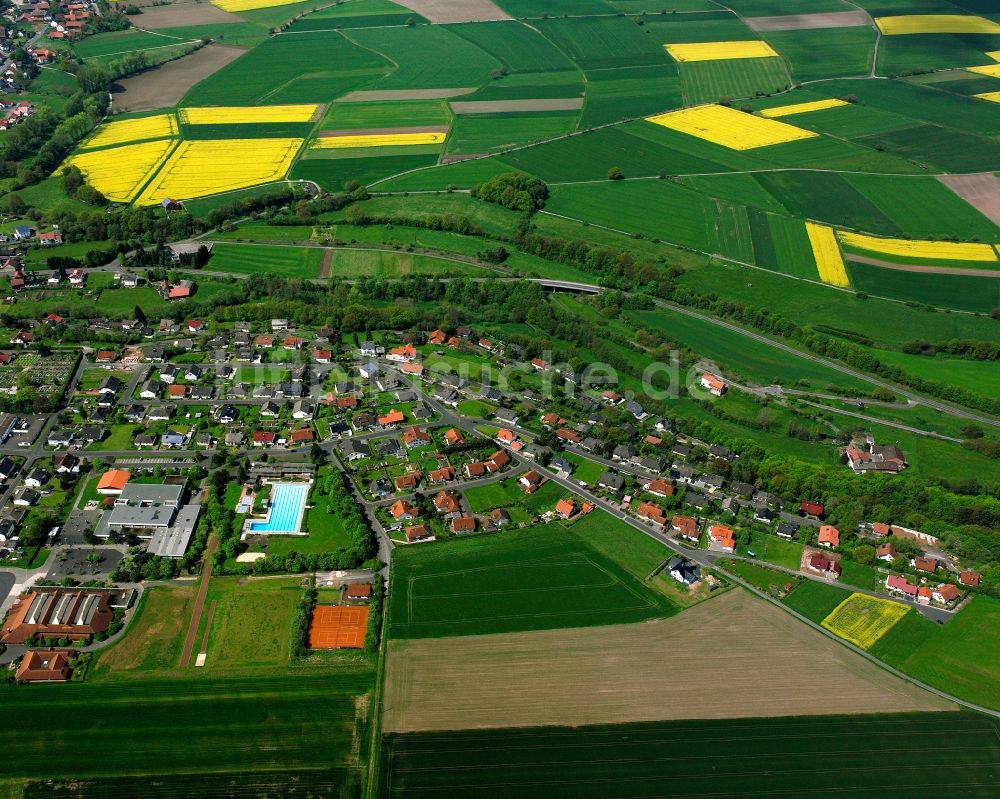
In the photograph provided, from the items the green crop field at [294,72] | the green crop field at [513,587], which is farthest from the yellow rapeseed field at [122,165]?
the green crop field at [513,587]

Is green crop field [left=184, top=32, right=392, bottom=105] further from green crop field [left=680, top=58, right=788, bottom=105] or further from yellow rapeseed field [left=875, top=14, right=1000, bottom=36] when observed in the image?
yellow rapeseed field [left=875, top=14, right=1000, bottom=36]

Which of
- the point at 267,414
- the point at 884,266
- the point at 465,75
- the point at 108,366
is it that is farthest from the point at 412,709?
the point at 465,75

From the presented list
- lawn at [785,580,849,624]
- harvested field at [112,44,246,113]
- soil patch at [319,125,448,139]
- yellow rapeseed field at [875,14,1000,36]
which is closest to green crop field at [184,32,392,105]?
harvested field at [112,44,246,113]

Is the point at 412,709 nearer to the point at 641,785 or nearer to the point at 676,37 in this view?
the point at 641,785

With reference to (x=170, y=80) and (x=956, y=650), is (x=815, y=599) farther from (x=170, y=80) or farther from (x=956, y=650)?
→ (x=170, y=80)

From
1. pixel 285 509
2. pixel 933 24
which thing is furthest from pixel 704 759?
pixel 933 24
